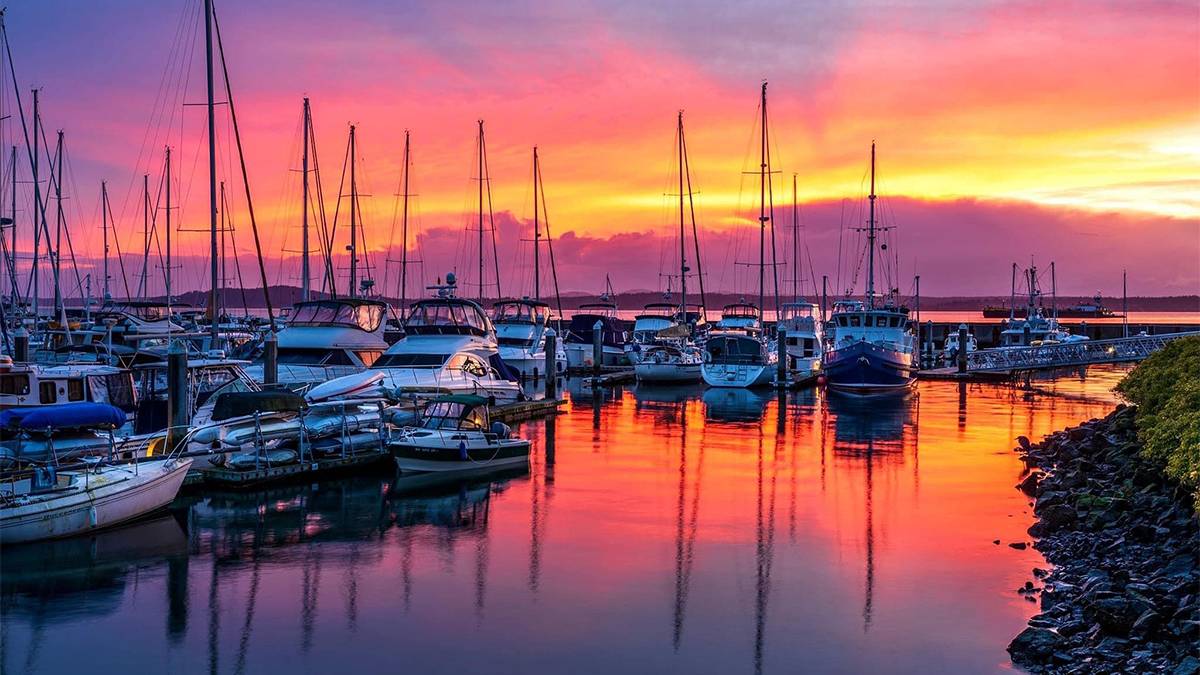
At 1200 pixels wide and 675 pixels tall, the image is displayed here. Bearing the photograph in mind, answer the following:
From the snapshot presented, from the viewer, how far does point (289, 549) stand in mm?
18891

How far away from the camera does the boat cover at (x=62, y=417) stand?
69.6ft

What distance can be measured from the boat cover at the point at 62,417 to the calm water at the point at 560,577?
2.37 meters

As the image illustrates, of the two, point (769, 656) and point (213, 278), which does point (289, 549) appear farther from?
point (213, 278)

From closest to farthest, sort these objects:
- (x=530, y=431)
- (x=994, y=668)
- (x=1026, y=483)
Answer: (x=994, y=668)
(x=1026, y=483)
(x=530, y=431)

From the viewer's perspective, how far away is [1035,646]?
43.5 feet

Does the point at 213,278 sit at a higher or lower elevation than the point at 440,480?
higher

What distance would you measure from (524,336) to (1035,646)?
42.5 metres

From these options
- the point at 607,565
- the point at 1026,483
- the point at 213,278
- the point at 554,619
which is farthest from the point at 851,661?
the point at 213,278

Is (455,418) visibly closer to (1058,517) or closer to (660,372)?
(1058,517)

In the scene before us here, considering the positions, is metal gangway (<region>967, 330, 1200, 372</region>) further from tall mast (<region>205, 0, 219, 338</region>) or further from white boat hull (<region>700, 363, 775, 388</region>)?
tall mast (<region>205, 0, 219, 338</region>)

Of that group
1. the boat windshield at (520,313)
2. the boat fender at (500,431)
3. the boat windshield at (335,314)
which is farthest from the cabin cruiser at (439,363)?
the boat windshield at (520,313)

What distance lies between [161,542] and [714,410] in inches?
1111

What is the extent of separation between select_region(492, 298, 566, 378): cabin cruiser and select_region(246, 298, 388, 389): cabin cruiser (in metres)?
12.4

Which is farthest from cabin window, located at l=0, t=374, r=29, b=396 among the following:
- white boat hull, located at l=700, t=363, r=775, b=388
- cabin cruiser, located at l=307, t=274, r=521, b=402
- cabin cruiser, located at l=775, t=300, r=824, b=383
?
cabin cruiser, located at l=775, t=300, r=824, b=383
